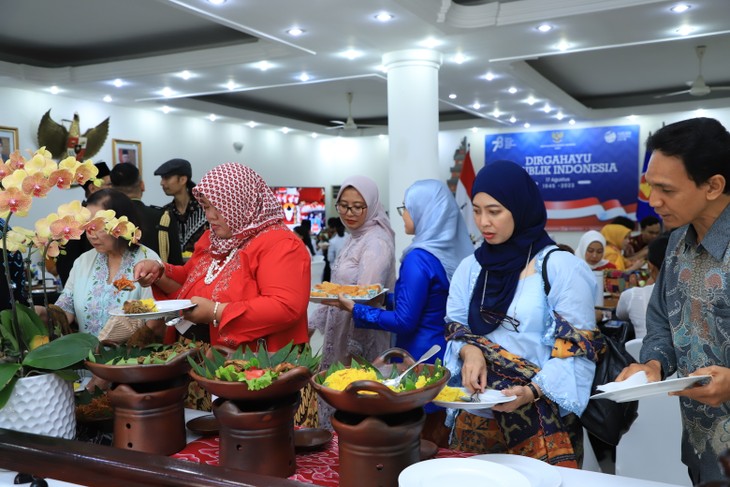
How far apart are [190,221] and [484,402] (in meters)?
3.52

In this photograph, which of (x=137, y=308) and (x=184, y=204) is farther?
(x=184, y=204)

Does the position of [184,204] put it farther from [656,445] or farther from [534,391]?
[534,391]

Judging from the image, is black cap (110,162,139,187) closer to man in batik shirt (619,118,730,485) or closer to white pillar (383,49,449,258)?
white pillar (383,49,449,258)

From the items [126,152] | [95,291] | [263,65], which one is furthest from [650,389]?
[126,152]

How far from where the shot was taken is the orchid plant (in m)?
1.35

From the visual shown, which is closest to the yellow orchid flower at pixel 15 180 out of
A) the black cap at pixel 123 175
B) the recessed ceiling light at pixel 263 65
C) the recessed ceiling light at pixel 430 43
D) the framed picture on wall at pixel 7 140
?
the black cap at pixel 123 175

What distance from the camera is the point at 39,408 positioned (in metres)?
1.35

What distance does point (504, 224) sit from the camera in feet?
5.83

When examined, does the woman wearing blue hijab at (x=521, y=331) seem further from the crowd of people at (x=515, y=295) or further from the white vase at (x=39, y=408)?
the white vase at (x=39, y=408)

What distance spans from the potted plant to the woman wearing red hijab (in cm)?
43

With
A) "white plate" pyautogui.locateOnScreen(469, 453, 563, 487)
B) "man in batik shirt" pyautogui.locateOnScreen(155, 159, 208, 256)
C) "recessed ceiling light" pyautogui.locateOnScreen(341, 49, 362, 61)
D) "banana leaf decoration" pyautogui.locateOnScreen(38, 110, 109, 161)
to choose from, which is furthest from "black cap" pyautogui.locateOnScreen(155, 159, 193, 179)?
"banana leaf decoration" pyautogui.locateOnScreen(38, 110, 109, 161)

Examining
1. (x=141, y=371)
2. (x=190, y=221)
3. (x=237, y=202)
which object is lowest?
(x=141, y=371)

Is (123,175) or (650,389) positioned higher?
(123,175)

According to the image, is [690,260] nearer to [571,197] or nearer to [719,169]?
[719,169]
